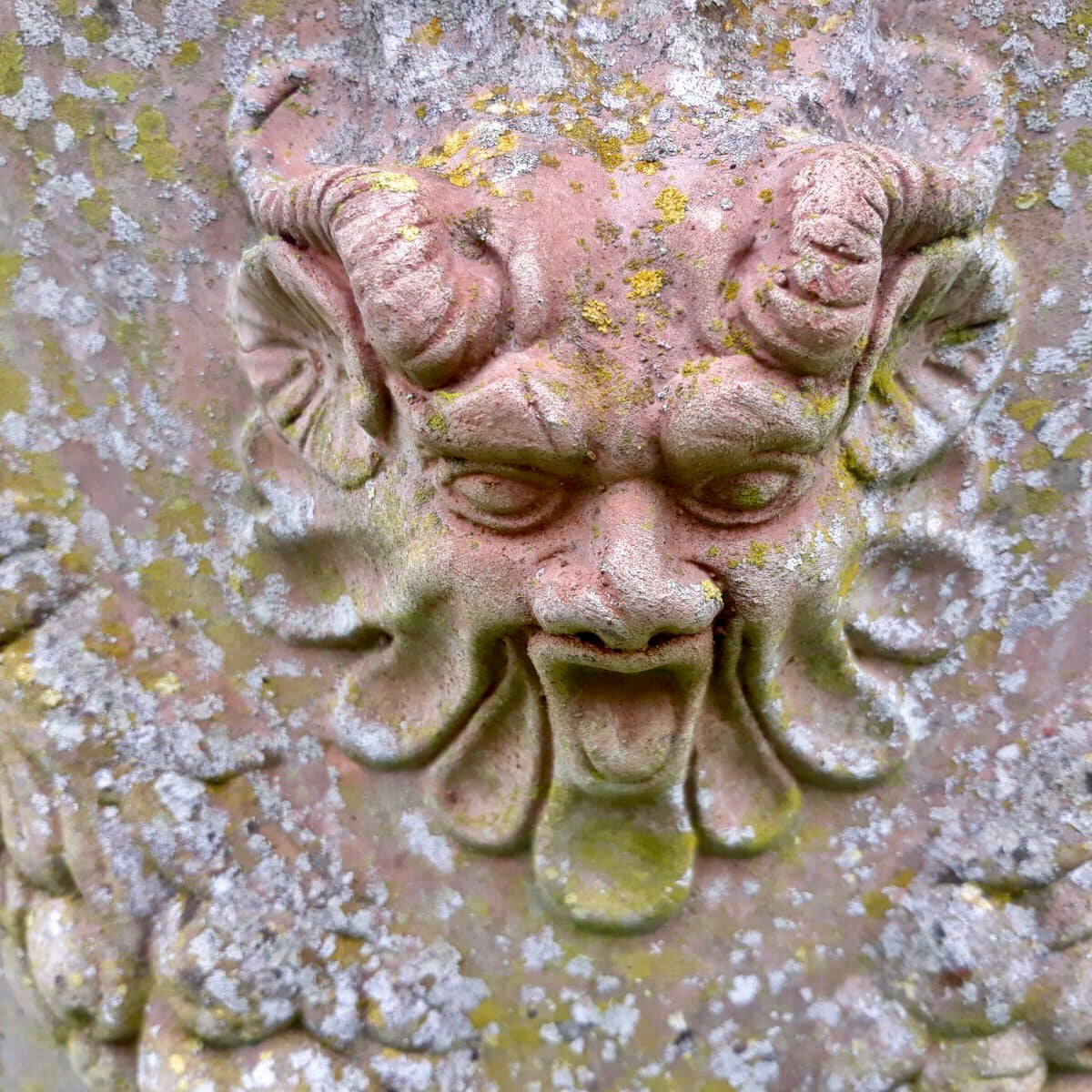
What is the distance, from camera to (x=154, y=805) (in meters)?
1.28

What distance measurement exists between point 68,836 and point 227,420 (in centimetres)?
62

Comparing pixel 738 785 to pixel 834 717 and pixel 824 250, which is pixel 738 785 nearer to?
pixel 834 717

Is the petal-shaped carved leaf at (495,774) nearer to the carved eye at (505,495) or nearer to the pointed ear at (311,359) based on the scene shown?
the carved eye at (505,495)

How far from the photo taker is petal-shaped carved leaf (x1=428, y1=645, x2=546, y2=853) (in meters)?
1.22

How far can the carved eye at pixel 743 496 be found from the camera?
1.00 metres

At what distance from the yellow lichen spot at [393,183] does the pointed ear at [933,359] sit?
21.3 inches

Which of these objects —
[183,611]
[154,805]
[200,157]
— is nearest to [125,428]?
[183,611]

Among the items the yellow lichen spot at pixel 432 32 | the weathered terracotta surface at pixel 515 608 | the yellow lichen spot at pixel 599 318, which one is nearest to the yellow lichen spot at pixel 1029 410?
the weathered terracotta surface at pixel 515 608

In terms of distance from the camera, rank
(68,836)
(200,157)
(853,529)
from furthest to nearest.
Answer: (200,157)
(68,836)
(853,529)

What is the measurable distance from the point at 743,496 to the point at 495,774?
0.54 m

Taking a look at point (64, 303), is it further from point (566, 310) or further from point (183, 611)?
point (566, 310)

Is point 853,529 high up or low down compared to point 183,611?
up

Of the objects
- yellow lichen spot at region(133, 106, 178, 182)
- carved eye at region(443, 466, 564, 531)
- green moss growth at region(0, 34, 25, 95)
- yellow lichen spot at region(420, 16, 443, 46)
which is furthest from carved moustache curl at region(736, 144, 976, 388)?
green moss growth at region(0, 34, 25, 95)

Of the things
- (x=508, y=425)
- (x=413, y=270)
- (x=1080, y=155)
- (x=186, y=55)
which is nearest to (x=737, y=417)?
(x=508, y=425)
